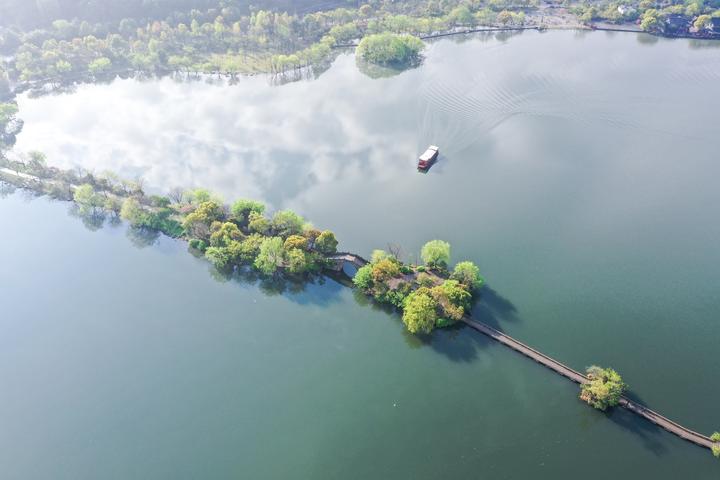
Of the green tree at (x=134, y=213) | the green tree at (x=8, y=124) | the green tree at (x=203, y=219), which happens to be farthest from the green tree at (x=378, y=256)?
the green tree at (x=8, y=124)

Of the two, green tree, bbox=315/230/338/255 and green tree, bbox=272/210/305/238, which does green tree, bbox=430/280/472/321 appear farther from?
green tree, bbox=272/210/305/238

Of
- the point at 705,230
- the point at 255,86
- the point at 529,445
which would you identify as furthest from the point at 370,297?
the point at 255,86

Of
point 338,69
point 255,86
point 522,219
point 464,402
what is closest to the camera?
point 464,402

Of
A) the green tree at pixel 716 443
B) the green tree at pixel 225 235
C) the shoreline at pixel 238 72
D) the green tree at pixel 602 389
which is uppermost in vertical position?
the shoreline at pixel 238 72

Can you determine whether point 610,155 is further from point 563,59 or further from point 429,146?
point 563,59

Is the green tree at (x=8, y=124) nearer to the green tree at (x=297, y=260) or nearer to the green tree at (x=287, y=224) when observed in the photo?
the green tree at (x=287, y=224)

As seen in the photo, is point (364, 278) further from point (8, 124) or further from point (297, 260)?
point (8, 124)
